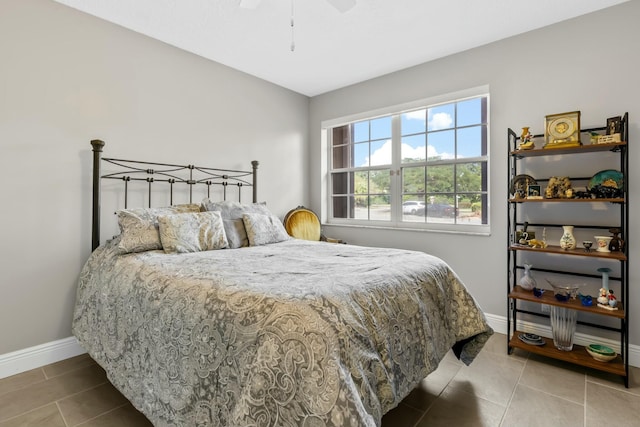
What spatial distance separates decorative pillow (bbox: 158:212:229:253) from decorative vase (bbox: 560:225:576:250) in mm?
2457

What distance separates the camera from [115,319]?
1.75 m

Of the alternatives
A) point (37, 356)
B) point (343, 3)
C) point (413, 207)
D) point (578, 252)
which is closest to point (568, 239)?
point (578, 252)

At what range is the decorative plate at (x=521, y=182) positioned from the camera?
2.45m

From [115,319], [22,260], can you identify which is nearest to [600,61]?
[115,319]

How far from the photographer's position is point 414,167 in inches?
135

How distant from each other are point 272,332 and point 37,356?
2192 mm

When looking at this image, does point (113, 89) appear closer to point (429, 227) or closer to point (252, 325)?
point (252, 325)

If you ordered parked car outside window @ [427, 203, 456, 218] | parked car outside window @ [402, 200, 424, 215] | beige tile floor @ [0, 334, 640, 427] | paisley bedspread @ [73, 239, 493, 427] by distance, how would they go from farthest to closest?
parked car outside window @ [402, 200, 424, 215] → parked car outside window @ [427, 203, 456, 218] → beige tile floor @ [0, 334, 640, 427] → paisley bedspread @ [73, 239, 493, 427]

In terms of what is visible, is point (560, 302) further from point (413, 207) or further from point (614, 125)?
point (413, 207)

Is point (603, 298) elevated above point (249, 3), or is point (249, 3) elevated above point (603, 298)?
point (249, 3)

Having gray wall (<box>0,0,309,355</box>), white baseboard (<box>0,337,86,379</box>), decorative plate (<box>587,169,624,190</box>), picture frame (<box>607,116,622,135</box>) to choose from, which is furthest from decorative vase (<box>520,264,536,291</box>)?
white baseboard (<box>0,337,86,379</box>)

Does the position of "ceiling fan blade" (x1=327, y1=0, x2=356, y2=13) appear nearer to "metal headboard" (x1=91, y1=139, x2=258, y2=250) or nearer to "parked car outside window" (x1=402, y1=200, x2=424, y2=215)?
"metal headboard" (x1=91, y1=139, x2=258, y2=250)

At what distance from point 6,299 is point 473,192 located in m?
3.70

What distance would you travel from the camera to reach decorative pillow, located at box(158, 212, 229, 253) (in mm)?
2160
